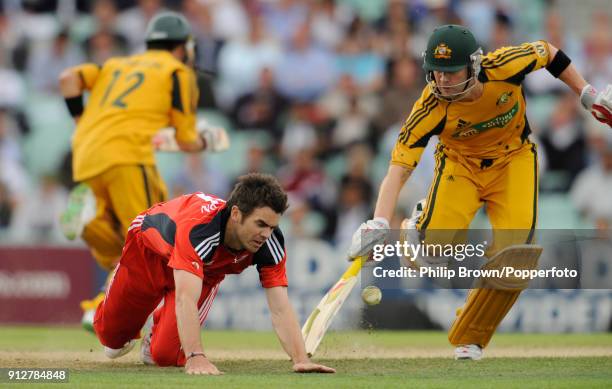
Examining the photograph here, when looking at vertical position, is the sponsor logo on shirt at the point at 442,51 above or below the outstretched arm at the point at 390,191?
above

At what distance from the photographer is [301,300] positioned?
39.3 feet

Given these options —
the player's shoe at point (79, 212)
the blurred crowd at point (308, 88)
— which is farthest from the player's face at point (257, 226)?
the blurred crowd at point (308, 88)

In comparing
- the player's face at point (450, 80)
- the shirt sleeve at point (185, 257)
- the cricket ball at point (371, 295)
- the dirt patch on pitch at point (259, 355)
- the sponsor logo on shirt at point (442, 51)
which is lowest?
the dirt patch on pitch at point (259, 355)

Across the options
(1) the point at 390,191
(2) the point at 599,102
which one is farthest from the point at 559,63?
(1) the point at 390,191

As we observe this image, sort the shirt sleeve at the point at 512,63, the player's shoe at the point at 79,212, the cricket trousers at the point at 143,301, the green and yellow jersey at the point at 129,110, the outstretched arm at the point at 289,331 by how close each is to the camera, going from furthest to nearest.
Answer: the player's shoe at the point at 79,212 < the green and yellow jersey at the point at 129,110 < the shirt sleeve at the point at 512,63 < the cricket trousers at the point at 143,301 < the outstretched arm at the point at 289,331

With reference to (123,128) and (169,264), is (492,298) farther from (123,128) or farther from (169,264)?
(123,128)

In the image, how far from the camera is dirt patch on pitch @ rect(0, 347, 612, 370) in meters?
7.50

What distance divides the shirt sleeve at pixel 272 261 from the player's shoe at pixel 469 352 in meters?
1.77

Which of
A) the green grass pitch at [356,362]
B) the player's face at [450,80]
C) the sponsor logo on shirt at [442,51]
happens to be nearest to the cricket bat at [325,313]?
the green grass pitch at [356,362]

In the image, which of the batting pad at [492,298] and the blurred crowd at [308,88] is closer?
the batting pad at [492,298]

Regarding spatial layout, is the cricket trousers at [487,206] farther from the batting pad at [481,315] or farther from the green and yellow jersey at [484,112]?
the green and yellow jersey at [484,112]

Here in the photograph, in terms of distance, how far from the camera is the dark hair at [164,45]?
9750 millimetres

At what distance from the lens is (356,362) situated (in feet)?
25.0

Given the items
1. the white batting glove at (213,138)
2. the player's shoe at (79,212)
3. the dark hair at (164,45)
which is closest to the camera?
the player's shoe at (79,212)
